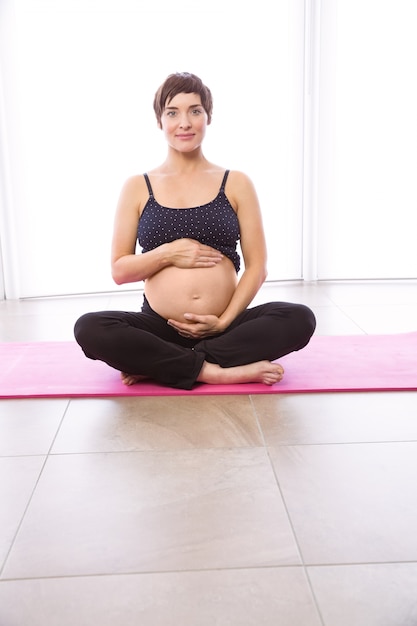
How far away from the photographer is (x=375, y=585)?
114 centimetres

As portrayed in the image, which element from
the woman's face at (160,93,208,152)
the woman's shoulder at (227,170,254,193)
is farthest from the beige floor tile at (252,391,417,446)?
the woman's face at (160,93,208,152)

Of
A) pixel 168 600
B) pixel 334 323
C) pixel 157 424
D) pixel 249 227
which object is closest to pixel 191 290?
pixel 249 227

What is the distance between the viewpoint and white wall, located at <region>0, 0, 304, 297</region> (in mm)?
3559

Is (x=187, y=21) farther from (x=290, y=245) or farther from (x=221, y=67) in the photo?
(x=290, y=245)

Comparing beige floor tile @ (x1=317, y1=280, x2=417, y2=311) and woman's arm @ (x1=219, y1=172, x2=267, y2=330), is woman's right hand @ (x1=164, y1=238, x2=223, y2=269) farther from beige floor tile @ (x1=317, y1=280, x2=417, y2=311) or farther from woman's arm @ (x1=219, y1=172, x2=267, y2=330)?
beige floor tile @ (x1=317, y1=280, x2=417, y2=311)

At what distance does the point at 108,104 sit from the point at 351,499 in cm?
281

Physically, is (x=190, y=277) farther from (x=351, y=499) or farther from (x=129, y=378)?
(x=351, y=499)

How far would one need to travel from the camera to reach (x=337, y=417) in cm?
190

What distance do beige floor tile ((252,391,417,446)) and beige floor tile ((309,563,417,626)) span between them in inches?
22.1

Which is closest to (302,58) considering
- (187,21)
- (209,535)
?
(187,21)

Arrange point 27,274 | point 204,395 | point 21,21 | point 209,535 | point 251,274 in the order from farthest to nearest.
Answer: point 27,274 → point 21,21 → point 251,274 → point 204,395 → point 209,535

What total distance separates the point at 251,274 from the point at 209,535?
114 centimetres

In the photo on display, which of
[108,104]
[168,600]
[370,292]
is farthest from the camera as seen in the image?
[370,292]

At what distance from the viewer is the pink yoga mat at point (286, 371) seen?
213cm
